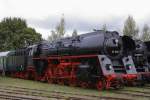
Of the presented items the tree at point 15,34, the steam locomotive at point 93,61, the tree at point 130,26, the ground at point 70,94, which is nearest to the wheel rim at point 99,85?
the steam locomotive at point 93,61

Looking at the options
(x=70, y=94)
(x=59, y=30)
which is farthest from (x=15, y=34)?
(x=70, y=94)

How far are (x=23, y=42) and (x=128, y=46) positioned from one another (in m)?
35.7

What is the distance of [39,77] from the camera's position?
23531 millimetres

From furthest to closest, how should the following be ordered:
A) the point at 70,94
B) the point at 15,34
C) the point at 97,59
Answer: the point at 15,34
the point at 97,59
the point at 70,94

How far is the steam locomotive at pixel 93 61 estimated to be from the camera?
1667cm

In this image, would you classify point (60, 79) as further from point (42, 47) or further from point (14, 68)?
point (14, 68)

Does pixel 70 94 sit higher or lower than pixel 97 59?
lower

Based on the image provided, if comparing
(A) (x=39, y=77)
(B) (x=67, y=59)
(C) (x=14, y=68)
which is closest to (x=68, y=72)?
(B) (x=67, y=59)

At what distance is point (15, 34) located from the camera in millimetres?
51844

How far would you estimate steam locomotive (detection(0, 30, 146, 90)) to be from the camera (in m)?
16.7

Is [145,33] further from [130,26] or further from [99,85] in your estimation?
[99,85]

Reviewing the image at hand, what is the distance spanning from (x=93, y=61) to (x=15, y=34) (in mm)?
36234

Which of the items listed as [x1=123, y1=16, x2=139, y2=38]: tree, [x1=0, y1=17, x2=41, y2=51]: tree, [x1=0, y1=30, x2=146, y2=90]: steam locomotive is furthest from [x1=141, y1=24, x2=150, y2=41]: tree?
[x1=0, y1=30, x2=146, y2=90]: steam locomotive

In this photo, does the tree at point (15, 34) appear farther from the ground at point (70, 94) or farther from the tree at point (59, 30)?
the ground at point (70, 94)
